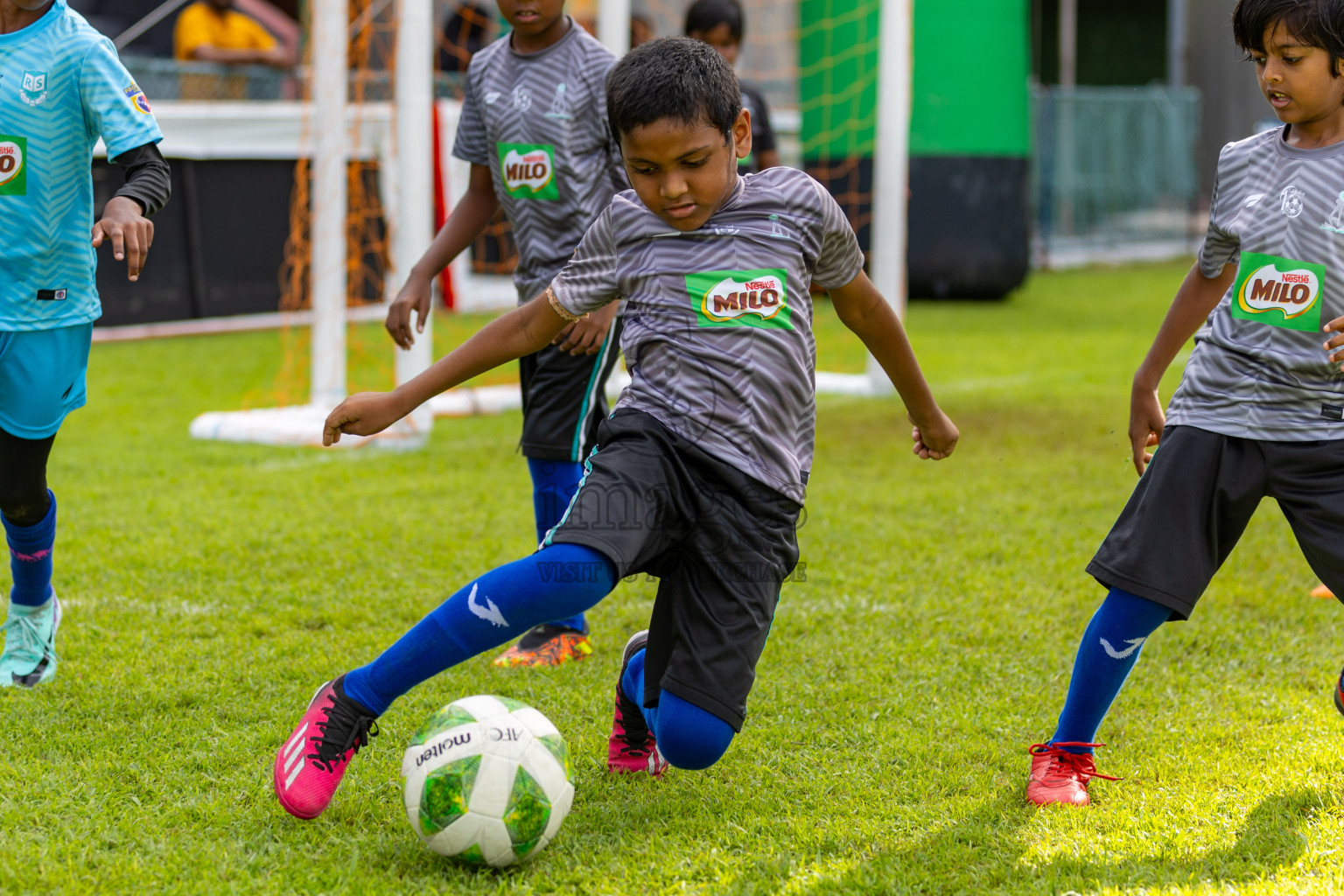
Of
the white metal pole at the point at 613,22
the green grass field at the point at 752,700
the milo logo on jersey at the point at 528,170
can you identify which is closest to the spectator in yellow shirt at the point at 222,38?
the white metal pole at the point at 613,22

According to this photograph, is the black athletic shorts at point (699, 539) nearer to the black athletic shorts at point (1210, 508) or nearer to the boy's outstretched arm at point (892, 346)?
the boy's outstretched arm at point (892, 346)

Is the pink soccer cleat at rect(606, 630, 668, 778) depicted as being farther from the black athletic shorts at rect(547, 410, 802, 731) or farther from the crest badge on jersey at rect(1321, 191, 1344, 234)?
the crest badge on jersey at rect(1321, 191, 1344, 234)

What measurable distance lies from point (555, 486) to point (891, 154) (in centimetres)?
505

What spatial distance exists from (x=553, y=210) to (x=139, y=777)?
183 centimetres

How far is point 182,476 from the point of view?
6113 mm

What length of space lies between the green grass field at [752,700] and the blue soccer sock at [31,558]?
23 centimetres

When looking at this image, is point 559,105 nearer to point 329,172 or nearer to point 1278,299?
point 1278,299

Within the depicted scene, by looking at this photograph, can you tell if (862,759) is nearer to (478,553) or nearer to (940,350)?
(478,553)

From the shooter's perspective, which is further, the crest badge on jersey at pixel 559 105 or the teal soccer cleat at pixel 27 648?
the crest badge on jersey at pixel 559 105

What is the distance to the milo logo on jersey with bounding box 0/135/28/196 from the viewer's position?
10.2 feet

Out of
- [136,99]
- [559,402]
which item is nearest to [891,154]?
[559,402]

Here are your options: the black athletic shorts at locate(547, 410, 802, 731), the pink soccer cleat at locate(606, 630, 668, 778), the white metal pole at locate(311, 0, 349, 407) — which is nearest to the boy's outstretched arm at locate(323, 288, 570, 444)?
the black athletic shorts at locate(547, 410, 802, 731)

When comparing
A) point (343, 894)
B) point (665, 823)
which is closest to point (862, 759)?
point (665, 823)

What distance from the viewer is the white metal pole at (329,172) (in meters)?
6.74
